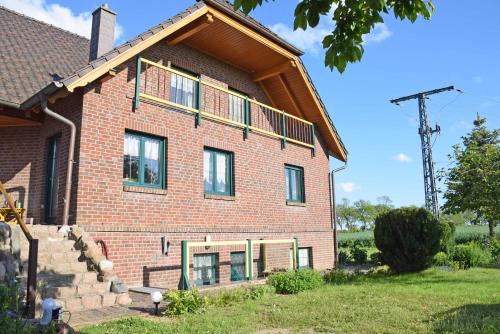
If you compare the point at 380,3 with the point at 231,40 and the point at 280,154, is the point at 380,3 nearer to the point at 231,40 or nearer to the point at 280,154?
the point at 231,40

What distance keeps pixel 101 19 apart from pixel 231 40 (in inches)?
146

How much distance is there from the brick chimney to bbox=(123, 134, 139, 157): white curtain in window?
308 cm

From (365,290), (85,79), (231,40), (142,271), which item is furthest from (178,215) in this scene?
(231,40)

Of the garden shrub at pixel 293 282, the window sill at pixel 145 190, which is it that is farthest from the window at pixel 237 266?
the window sill at pixel 145 190

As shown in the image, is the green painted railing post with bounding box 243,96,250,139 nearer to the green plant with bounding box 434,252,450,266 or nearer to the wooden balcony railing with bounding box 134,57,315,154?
the wooden balcony railing with bounding box 134,57,315,154

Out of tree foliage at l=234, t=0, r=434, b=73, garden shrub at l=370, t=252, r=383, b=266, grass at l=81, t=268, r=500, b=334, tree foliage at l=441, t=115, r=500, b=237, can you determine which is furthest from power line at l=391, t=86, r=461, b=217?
tree foliage at l=234, t=0, r=434, b=73

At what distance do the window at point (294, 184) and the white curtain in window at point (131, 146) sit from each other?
6100mm

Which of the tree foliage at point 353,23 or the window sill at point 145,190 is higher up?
the tree foliage at point 353,23

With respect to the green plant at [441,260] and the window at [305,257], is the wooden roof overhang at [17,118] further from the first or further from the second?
the green plant at [441,260]

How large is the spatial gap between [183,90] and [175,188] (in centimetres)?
297

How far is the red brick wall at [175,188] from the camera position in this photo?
28.8 feet

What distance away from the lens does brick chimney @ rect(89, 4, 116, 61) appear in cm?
1119

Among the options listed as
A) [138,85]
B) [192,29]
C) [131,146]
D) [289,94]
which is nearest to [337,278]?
[131,146]

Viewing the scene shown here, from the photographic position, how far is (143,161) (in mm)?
9805
